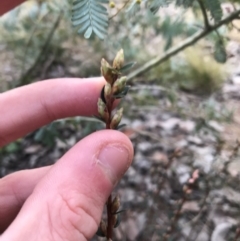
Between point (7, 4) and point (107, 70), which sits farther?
point (7, 4)

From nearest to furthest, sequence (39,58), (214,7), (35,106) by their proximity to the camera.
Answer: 1. (214,7)
2. (35,106)
3. (39,58)

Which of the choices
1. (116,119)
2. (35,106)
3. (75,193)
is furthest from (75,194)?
(35,106)

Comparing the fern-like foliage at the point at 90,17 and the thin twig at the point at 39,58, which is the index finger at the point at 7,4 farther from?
the thin twig at the point at 39,58

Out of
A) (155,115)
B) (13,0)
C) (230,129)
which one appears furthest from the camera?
A: (155,115)

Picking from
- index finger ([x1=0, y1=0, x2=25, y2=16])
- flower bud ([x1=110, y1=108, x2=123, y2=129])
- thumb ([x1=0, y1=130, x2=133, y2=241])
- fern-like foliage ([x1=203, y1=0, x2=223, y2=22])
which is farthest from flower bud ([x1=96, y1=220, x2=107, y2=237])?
index finger ([x1=0, y1=0, x2=25, y2=16])

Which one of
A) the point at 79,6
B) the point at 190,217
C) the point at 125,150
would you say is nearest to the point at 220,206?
the point at 190,217

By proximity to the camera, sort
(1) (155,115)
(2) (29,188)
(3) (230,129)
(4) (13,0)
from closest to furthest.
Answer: (2) (29,188)
(4) (13,0)
(3) (230,129)
(1) (155,115)

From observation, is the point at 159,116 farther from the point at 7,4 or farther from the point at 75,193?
the point at 75,193

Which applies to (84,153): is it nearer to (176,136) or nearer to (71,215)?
(71,215)
